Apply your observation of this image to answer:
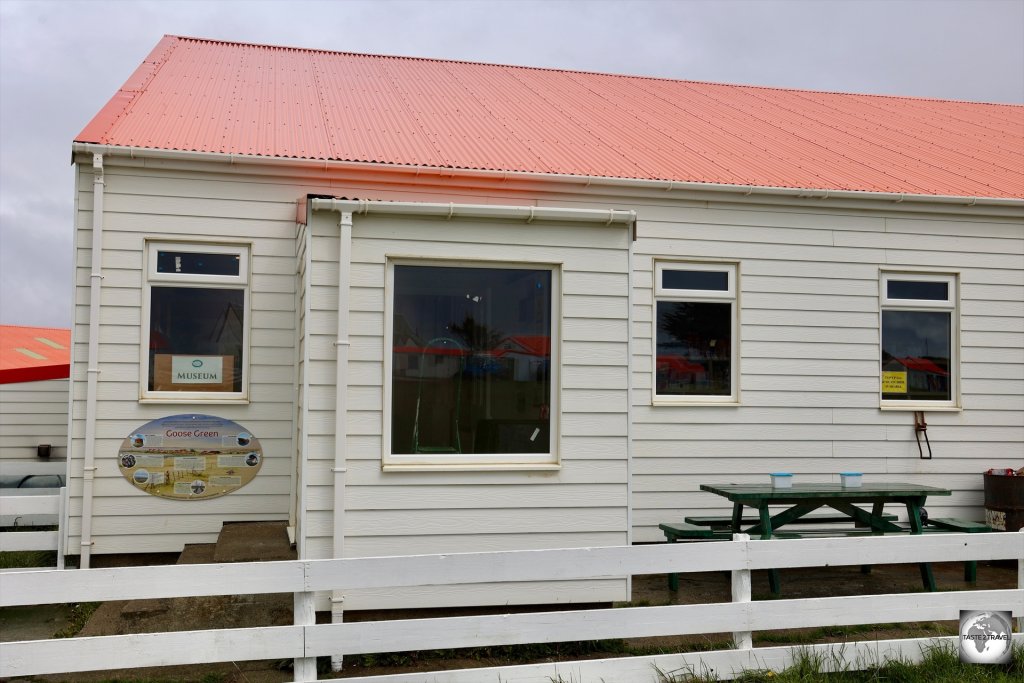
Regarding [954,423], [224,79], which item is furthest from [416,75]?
[954,423]

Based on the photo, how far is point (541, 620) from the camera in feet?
18.8

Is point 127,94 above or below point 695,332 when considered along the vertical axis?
above

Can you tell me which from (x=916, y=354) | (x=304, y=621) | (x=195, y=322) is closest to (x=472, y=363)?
(x=304, y=621)

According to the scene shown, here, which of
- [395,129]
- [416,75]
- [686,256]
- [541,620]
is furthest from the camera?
[416,75]

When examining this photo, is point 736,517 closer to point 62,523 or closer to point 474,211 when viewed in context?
A: point 474,211

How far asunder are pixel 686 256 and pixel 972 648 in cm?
475

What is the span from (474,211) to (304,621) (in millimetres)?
3046

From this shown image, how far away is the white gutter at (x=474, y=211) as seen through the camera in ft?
22.1

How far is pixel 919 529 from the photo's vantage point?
8266mm

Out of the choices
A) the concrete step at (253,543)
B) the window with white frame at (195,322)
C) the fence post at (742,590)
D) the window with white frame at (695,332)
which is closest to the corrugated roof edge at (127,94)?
the window with white frame at (195,322)

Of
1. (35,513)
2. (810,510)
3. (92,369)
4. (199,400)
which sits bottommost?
(35,513)

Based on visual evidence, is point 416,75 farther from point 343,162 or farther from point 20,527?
point 20,527

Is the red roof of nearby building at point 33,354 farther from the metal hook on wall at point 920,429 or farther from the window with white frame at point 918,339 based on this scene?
the metal hook on wall at point 920,429

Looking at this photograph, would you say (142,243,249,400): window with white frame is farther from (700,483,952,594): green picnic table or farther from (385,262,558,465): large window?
(700,483,952,594): green picnic table
